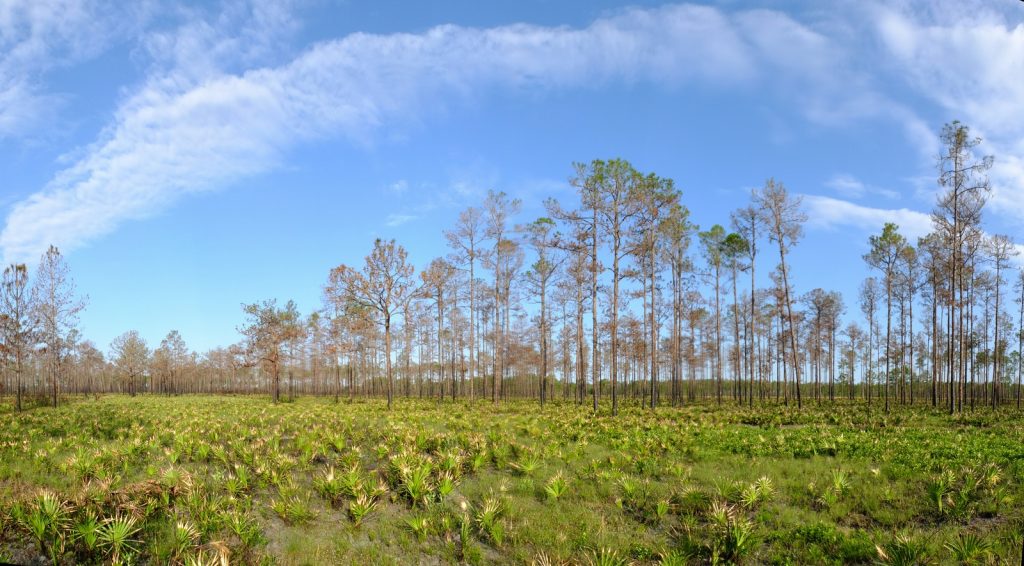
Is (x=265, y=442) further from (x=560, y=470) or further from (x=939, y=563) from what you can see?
(x=939, y=563)

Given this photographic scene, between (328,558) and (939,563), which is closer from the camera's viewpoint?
(939,563)

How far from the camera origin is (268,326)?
4491 cm

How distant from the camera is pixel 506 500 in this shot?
9625mm

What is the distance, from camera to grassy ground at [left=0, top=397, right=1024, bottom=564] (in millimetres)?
7805

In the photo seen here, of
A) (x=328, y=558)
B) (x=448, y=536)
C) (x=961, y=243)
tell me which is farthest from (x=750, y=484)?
(x=961, y=243)

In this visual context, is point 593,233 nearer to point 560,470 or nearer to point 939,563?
point 560,470

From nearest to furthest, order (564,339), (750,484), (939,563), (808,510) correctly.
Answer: (939,563) < (808,510) < (750,484) < (564,339)

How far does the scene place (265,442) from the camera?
13297 mm

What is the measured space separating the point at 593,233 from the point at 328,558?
21.0 meters

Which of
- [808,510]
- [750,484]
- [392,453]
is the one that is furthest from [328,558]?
[808,510]

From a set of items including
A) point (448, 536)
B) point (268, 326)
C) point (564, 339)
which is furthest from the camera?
point (564, 339)

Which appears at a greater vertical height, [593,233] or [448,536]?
[593,233]

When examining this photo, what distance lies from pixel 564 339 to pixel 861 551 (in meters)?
46.7

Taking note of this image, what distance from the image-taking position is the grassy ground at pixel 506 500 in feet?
25.6
